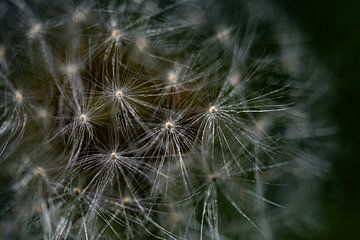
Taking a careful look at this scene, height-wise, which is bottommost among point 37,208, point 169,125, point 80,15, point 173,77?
point 37,208

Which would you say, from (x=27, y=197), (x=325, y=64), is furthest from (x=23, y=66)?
(x=325, y=64)

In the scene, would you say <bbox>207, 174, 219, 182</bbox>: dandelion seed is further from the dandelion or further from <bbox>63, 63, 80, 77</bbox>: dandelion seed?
<bbox>63, 63, 80, 77</bbox>: dandelion seed

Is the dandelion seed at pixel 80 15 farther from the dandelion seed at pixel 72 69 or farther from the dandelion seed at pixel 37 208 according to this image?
the dandelion seed at pixel 37 208

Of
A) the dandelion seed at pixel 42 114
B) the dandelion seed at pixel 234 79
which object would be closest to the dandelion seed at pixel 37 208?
the dandelion seed at pixel 42 114

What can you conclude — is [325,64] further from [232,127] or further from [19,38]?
[19,38]

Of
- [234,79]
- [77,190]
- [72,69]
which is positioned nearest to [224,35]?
[234,79]

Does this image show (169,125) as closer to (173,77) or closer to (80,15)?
(173,77)

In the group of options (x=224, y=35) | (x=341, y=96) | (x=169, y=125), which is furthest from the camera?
(x=341, y=96)

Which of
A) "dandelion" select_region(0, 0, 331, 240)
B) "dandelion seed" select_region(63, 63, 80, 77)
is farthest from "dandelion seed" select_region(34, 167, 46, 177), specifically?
"dandelion seed" select_region(63, 63, 80, 77)
